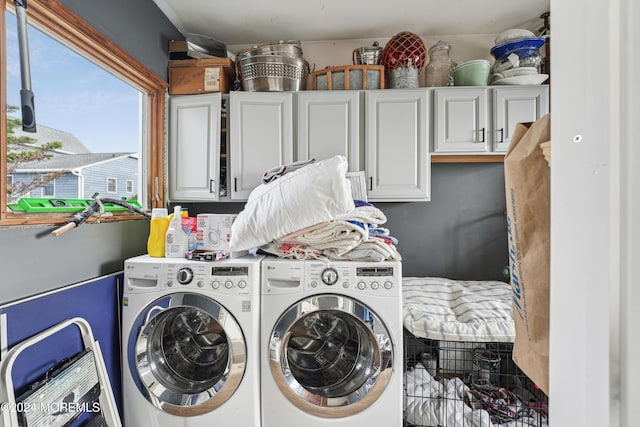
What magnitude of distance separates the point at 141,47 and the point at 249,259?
1.52 metres

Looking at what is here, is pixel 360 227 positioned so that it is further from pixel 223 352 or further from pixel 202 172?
pixel 202 172

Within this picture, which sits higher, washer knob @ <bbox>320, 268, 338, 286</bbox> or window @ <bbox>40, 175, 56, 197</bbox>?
window @ <bbox>40, 175, 56, 197</bbox>

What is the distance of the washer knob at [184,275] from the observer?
1.39m

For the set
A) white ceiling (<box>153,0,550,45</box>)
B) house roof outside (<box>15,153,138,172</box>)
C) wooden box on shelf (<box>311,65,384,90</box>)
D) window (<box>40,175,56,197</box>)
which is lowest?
window (<box>40,175,56,197</box>)

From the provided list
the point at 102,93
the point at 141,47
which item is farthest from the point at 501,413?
the point at 141,47

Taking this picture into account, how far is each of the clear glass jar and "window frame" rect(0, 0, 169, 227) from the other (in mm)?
1932

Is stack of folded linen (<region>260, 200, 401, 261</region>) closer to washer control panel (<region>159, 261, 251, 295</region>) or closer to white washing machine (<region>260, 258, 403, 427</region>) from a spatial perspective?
white washing machine (<region>260, 258, 403, 427</region>)

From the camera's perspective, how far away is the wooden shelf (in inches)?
81.4

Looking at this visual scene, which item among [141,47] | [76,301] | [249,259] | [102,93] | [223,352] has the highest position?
[141,47]

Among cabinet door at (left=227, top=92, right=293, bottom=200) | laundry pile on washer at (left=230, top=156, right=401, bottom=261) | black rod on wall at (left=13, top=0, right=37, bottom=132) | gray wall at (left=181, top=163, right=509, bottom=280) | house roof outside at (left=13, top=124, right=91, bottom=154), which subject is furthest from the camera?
gray wall at (left=181, top=163, right=509, bottom=280)

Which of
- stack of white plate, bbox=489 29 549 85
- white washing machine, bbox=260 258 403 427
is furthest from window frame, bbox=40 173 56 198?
stack of white plate, bbox=489 29 549 85

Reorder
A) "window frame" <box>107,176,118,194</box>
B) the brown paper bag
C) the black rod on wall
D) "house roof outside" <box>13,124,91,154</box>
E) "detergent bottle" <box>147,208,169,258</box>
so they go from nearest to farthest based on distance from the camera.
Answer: the brown paper bag < the black rod on wall < "house roof outside" <box>13,124,91,154</box> < "detergent bottle" <box>147,208,169,258</box> < "window frame" <box>107,176,118,194</box>

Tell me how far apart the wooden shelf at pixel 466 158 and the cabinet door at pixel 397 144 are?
0.69ft

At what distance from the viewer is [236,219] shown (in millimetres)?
1544
